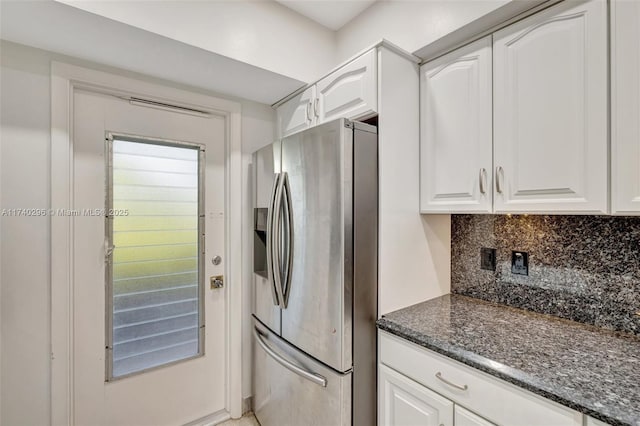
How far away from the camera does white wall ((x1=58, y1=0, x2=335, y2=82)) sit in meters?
1.29

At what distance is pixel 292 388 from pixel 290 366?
12 centimetres

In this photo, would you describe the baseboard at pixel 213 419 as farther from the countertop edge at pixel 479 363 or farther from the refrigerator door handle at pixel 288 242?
the countertop edge at pixel 479 363

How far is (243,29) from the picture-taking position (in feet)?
5.12

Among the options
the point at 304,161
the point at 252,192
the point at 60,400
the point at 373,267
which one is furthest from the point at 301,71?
the point at 60,400

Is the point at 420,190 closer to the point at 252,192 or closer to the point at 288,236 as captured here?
the point at 288,236

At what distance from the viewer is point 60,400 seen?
1.52 m

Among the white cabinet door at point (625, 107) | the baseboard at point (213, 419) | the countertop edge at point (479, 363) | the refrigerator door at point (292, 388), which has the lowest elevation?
the baseboard at point (213, 419)

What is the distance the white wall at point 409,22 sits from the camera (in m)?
1.27

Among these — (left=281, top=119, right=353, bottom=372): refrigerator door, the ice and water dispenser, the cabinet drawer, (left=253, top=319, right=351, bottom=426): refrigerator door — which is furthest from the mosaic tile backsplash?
the ice and water dispenser

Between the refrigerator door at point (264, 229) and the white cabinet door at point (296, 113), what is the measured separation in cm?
29

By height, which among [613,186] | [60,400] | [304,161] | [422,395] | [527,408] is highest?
[304,161]

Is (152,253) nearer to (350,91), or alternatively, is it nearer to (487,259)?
(350,91)

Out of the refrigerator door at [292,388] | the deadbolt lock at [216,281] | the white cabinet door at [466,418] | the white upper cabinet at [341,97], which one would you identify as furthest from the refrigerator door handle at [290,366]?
the white upper cabinet at [341,97]

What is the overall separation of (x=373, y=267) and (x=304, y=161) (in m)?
0.61
